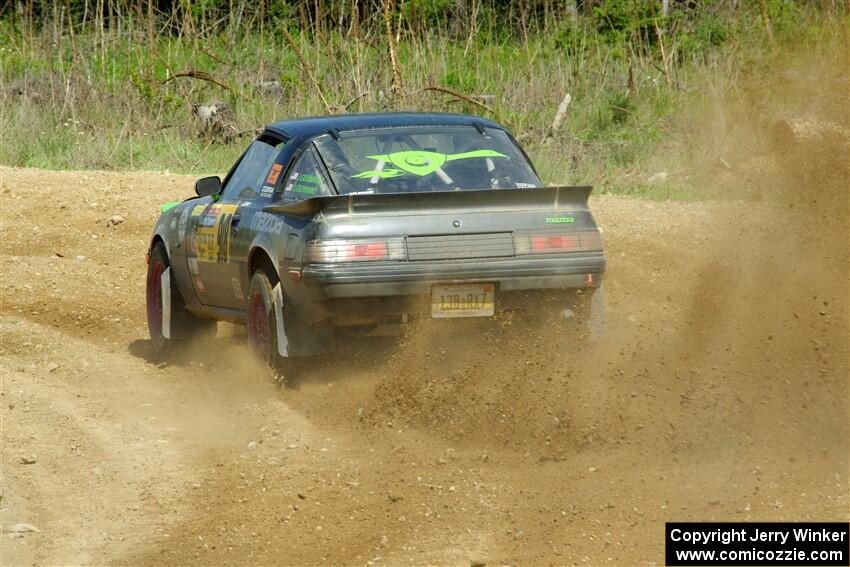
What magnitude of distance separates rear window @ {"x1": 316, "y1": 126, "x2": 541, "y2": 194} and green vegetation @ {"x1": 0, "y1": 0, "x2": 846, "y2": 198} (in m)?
7.16

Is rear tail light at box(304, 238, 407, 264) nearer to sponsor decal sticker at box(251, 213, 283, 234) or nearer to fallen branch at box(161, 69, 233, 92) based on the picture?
sponsor decal sticker at box(251, 213, 283, 234)

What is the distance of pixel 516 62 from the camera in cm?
1773

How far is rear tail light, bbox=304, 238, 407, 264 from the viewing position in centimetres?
675

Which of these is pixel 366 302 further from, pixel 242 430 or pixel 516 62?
pixel 516 62

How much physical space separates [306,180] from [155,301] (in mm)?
2566

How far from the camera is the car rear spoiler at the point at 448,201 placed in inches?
268

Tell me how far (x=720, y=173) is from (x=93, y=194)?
6.69 m

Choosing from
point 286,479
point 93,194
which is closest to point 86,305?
point 93,194

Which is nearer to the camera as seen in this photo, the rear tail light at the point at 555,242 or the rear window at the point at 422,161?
the rear tail light at the point at 555,242

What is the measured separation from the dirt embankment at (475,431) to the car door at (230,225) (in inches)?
19.2

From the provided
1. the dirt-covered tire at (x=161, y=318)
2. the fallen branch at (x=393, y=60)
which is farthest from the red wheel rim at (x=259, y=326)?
the fallen branch at (x=393, y=60)

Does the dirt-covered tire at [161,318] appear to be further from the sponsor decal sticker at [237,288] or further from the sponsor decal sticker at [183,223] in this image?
the sponsor decal sticker at [237,288]

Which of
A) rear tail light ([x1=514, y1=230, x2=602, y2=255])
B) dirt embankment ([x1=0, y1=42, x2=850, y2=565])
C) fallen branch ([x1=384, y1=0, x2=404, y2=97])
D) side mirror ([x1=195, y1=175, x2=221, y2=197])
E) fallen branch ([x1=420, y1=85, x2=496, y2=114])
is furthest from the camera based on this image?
fallen branch ([x1=384, y1=0, x2=404, y2=97])

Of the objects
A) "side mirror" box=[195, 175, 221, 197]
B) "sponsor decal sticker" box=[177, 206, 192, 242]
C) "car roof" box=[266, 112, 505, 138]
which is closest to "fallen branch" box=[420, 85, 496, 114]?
"sponsor decal sticker" box=[177, 206, 192, 242]
